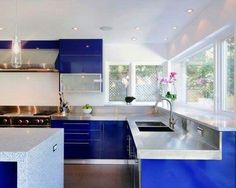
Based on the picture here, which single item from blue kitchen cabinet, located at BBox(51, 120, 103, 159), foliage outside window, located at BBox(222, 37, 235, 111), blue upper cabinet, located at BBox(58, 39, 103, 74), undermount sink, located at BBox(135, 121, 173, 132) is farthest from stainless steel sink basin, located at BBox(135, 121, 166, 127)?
blue upper cabinet, located at BBox(58, 39, 103, 74)

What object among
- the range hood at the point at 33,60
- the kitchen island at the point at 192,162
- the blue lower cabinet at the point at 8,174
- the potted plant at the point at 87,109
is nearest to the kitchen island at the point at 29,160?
the blue lower cabinet at the point at 8,174

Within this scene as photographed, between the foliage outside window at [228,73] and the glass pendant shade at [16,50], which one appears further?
the foliage outside window at [228,73]

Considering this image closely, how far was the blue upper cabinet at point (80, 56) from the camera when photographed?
467 centimetres

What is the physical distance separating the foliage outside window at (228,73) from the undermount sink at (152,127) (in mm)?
→ 749

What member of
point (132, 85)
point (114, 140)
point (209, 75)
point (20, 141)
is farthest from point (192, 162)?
Answer: point (132, 85)

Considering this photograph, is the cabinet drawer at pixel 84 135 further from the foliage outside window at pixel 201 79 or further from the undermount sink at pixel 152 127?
the foliage outside window at pixel 201 79

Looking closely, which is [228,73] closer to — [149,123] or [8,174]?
[149,123]

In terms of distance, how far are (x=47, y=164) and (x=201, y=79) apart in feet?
8.90

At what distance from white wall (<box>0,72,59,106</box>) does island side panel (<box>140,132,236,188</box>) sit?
3.66 m

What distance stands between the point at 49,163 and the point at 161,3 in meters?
2.16

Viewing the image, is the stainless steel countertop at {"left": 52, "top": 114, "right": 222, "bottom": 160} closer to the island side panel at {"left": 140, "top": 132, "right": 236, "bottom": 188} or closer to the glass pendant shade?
the island side panel at {"left": 140, "top": 132, "right": 236, "bottom": 188}

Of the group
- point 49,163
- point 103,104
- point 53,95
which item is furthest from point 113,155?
point 49,163

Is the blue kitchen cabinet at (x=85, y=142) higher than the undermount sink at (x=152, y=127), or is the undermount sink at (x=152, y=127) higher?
the undermount sink at (x=152, y=127)

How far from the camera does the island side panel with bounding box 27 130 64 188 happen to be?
5.36 ft
